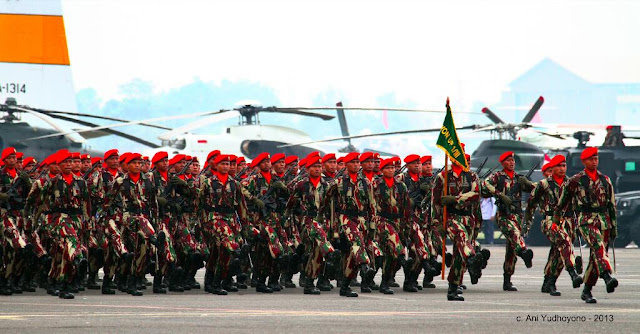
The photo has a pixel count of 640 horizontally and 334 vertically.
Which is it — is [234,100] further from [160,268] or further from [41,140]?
[160,268]

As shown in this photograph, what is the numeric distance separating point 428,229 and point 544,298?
2558 millimetres

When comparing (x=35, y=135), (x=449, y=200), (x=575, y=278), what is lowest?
(x=575, y=278)

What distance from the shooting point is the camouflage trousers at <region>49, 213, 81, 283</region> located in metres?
15.8

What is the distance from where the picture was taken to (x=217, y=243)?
55.2ft

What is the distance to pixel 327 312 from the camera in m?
13.9

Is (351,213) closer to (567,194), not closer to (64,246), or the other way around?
(567,194)

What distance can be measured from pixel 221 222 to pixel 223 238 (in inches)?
7.8

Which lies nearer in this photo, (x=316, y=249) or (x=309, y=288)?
(x=316, y=249)

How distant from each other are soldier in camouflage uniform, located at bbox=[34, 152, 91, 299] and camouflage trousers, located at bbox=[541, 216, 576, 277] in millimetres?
5305

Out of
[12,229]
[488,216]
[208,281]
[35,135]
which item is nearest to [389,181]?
[208,281]

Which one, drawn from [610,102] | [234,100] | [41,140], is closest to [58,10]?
[41,140]

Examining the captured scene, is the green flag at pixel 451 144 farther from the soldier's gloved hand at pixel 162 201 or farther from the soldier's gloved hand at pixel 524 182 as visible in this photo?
the soldier's gloved hand at pixel 162 201

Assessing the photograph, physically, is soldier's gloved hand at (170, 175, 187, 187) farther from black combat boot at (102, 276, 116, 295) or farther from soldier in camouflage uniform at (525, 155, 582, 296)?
soldier in camouflage uniform at (525, 155, 582, 296)

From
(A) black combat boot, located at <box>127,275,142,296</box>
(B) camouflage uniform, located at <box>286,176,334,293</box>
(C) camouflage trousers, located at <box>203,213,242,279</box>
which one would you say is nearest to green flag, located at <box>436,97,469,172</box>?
(B) camouflage uniform, located at <box>286,176,334,293</box>
